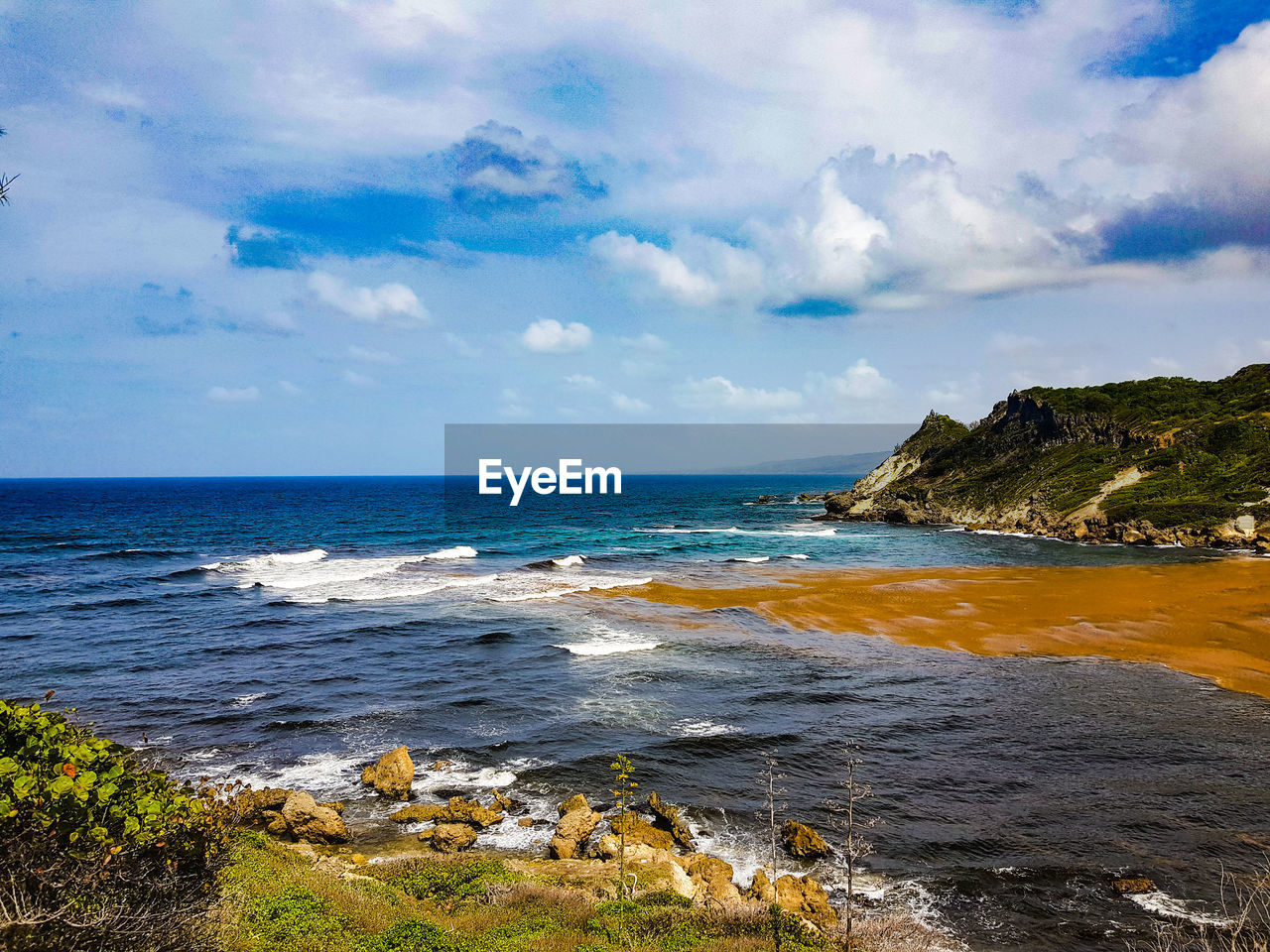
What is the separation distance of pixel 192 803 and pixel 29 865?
2412mm

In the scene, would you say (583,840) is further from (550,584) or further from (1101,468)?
(1101,468)

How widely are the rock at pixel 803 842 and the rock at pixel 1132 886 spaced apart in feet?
18.3

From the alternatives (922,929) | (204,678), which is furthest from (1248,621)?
(204,678)

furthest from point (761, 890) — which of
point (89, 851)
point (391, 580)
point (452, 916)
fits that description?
A: point (391, 580)

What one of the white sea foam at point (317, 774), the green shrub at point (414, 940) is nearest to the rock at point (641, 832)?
the green shrub at point (414, 940)

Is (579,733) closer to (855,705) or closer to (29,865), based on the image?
(855,705)

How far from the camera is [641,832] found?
15383 millimetres

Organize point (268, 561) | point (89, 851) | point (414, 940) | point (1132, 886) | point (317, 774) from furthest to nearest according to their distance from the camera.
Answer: point (268, 561) → point (317, 774) → point (1132, 886) → point (414, 940) → point (89, 851)

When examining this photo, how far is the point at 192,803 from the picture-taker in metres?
8.73

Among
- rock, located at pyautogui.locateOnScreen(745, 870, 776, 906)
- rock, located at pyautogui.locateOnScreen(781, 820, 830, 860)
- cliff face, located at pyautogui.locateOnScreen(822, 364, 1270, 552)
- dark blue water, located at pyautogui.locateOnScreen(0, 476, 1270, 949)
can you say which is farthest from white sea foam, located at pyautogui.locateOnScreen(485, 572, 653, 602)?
cliff face, located at pyautogui.locateOnScreen(822, 364, 1270, 552)

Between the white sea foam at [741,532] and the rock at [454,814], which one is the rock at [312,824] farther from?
the white sea foam at [741,532]

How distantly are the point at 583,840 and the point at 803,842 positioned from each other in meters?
5.03

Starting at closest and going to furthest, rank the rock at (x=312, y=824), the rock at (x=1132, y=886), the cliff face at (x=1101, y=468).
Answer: the rock at (x=1132, y=886), the rock at (x=312, y=824), the cliff face at (x=1101, y=468)

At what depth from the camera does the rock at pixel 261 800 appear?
15.3 m
